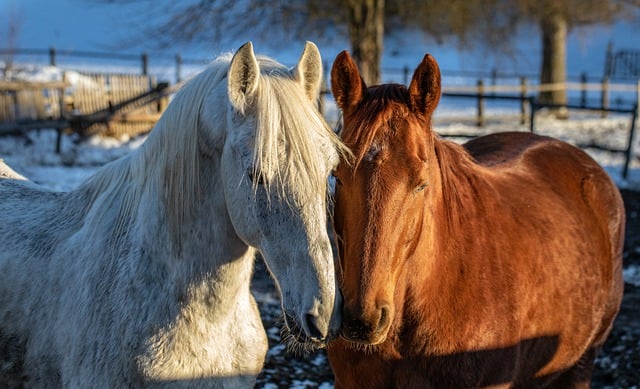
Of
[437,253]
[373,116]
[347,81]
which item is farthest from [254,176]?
[437,253]

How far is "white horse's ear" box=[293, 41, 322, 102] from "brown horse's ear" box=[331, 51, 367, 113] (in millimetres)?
376

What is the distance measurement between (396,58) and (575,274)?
32225 millimetres

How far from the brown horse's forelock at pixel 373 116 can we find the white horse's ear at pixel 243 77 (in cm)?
53

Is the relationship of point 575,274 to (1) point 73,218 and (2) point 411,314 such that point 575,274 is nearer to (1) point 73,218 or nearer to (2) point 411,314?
(2) point 411,314

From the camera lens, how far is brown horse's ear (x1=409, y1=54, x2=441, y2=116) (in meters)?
2.52

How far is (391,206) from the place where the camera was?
2354mm

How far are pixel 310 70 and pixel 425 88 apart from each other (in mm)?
552

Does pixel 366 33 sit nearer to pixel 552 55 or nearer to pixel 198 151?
pixel 552 55

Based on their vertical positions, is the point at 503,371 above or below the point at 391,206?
below

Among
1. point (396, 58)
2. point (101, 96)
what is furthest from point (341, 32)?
point (396, 58)

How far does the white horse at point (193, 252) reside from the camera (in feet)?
6.39

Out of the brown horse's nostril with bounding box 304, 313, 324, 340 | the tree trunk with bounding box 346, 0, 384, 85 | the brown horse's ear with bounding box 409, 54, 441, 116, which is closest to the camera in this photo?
the brown horse's nostril with bounding box 304, 313, 324, 340

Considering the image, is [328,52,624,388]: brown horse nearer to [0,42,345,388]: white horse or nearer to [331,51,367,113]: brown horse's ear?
[331,51,367,113]: brown horse's ear

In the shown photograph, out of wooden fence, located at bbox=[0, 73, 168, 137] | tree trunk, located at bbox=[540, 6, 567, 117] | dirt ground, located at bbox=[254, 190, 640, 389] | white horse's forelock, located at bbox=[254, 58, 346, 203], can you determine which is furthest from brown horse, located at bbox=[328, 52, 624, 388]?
tree trunk, located at bbox=[540, 6, 567, 117]
